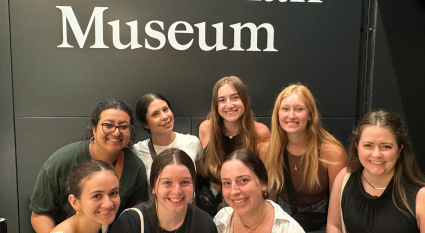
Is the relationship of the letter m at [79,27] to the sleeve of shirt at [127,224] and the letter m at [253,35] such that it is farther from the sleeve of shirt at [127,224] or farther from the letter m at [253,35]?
the sleeve of shirt at [127,224]

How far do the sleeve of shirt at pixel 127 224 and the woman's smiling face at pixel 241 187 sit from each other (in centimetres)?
57

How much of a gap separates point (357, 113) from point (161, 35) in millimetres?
2132

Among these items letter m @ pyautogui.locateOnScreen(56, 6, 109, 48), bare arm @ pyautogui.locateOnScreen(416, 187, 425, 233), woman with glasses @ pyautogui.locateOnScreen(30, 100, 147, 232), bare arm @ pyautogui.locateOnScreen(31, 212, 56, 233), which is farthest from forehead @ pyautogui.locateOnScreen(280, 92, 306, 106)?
bare arm @ pyautogui.locateOnScreen(31, 212, 56, 233)

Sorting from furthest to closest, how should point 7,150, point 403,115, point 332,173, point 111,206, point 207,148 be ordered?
point 403,115, point 7,150, point 207,148, point 332,173, point 111,206

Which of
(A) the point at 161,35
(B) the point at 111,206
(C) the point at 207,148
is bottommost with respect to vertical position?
(B) the point at 111,206

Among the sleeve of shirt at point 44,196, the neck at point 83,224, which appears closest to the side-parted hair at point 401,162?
the neck at point 83,224

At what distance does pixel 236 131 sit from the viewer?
311 centimetres

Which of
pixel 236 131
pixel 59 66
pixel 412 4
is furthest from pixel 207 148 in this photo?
pixel 412 4

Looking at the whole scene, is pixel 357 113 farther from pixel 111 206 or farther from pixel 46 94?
pixel 46 94

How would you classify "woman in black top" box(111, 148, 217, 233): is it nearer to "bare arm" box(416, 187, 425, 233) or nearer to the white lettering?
"bare arm" box(416, 187, 425, 233)

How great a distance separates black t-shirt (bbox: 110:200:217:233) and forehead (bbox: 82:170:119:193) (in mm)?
198

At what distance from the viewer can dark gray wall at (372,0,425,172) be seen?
11.2ft

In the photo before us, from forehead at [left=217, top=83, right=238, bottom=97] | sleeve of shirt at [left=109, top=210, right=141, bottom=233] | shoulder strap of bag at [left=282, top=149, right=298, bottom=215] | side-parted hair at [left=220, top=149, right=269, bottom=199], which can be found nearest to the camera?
sleeve of shirt at [left=109, top=210, right=141, bottom=233]

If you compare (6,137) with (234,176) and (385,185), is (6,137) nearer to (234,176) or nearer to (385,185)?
(234,176)
